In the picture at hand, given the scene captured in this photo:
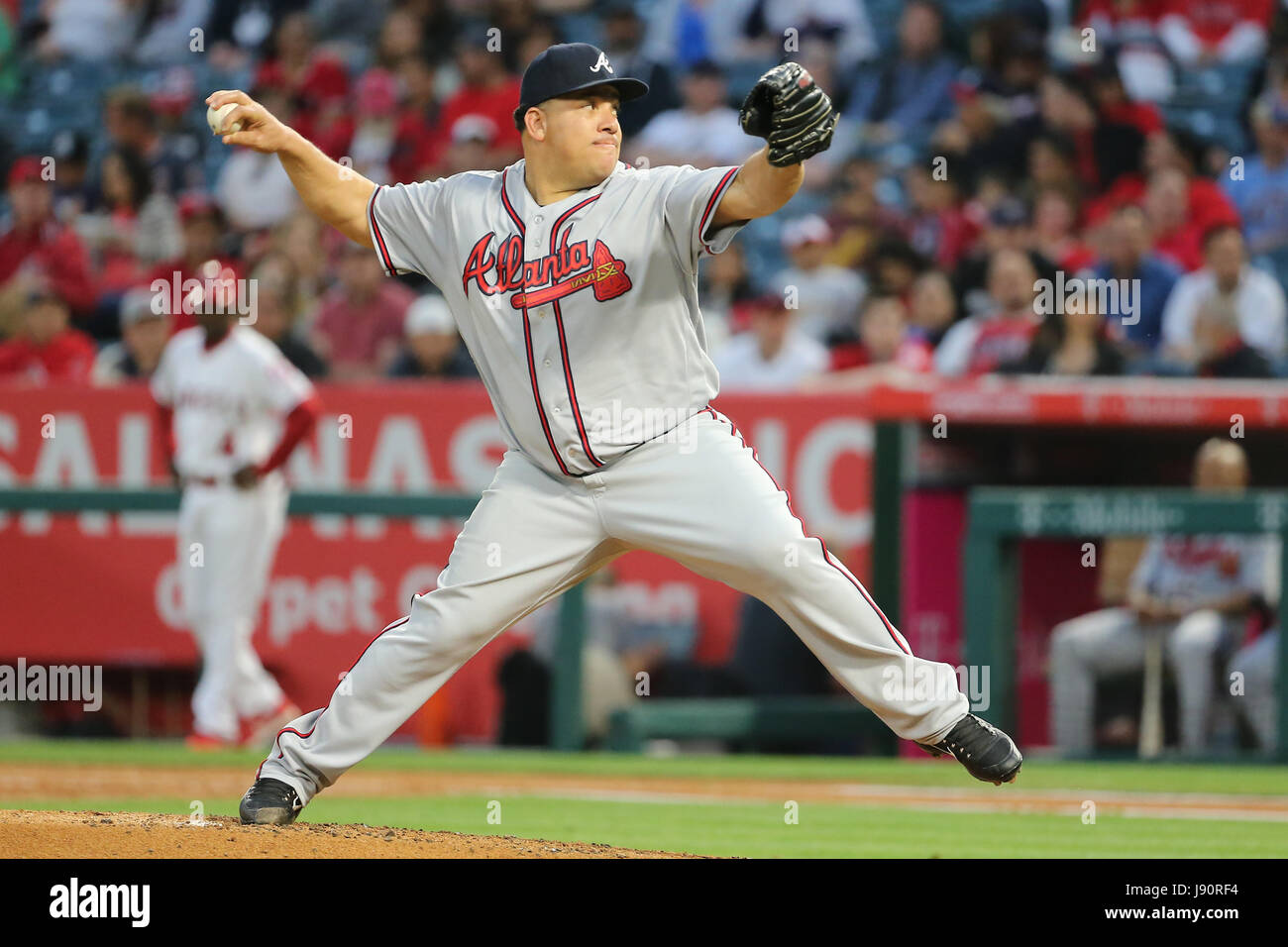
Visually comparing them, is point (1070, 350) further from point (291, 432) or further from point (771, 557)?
point (771, 557)

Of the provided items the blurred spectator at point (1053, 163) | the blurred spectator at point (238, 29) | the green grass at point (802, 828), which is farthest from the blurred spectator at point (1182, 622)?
the blurred spectator at point (238, 29)

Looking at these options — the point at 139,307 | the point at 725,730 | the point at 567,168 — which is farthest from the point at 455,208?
the point at 139,307

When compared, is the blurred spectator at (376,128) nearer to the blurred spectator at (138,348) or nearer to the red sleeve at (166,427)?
the blurred spectator at (138,348)

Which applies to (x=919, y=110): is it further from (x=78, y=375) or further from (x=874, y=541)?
(x=78, y=375)

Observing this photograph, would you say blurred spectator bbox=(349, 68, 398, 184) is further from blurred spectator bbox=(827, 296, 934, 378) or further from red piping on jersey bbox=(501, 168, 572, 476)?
red piping on jersey bbox=(501, 168, 572, 476)

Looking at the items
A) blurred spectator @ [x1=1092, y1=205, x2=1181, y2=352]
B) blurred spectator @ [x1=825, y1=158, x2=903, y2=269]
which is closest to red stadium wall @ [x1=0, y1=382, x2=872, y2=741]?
blurred spectator @ [x1=1092, y1=205, x2=1181, y2=352]
